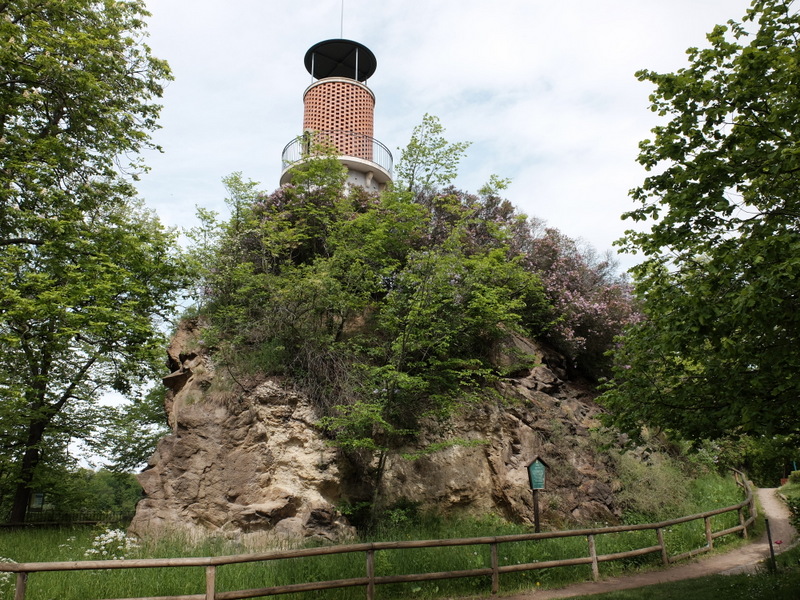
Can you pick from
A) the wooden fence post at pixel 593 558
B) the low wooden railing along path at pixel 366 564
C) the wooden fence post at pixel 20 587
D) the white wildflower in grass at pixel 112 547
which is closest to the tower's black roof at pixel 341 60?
the white wildflower in grass at pixel 112 547

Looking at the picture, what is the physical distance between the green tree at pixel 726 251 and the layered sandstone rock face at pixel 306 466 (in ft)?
13.1

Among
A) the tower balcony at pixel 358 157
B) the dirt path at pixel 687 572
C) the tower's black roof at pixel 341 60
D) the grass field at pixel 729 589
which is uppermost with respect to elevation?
the tower's black roof at pixel 341 60

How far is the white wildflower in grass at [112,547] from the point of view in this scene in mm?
9750

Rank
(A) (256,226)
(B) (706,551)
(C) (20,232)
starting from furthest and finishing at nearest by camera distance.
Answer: (A) (256,226) < (C) (20,232) < (B) (706,551)

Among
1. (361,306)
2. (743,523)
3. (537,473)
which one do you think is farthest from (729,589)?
(361,306)

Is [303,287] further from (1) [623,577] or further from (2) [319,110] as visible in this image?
(2) [319,110]

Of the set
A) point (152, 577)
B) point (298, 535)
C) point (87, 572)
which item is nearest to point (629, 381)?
point (298, 535)

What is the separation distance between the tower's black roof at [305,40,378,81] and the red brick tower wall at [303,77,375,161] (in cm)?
145

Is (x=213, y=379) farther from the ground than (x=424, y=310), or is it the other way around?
(x=424, y=310)

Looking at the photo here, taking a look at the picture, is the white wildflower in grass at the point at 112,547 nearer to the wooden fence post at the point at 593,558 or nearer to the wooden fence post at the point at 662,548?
the wooden fence post at the point at 593,558

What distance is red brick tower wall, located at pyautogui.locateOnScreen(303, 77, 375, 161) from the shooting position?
75.3ft

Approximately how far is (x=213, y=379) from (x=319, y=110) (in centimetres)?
1419

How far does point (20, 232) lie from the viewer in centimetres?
1397

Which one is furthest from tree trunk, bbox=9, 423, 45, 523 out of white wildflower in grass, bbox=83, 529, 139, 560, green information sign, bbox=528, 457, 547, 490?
green information sign, bbox=528, 457, 547, 490
